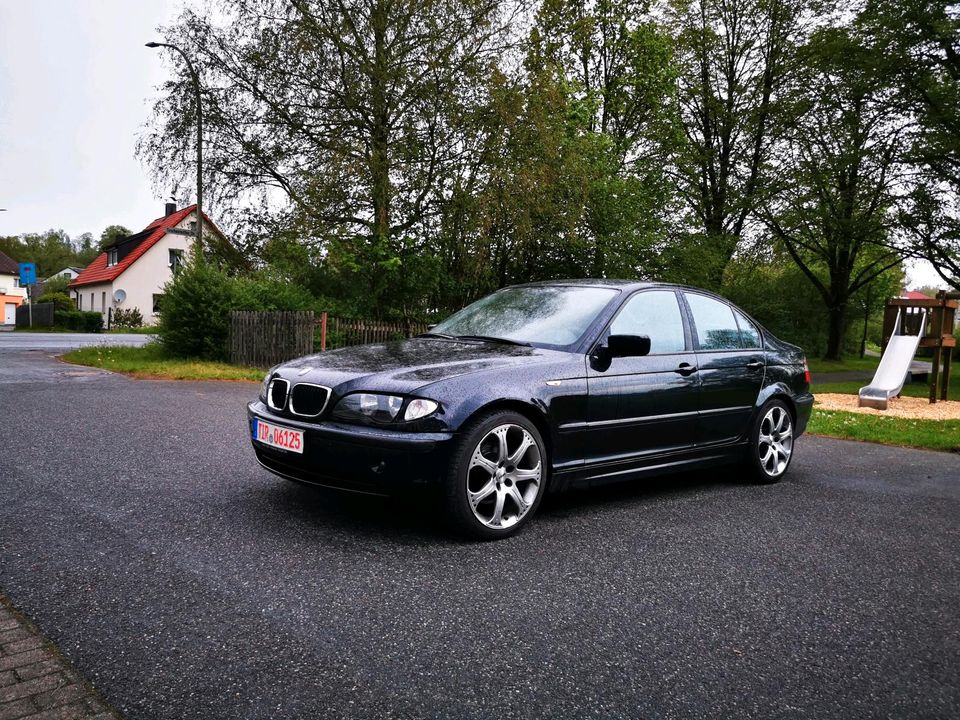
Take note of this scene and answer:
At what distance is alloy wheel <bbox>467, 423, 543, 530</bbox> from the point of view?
432 cm

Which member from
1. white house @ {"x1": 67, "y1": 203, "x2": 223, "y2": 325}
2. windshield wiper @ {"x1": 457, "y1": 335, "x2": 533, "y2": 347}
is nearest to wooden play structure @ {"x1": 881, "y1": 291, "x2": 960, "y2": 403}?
windshield wiper @ {"x1": 457, "y1": 335, "x2": 533, "y2": 347}

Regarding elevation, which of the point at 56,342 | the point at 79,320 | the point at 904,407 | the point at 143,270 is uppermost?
the point at 143,270

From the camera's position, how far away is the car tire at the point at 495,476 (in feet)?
13.7

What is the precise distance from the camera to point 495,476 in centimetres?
437

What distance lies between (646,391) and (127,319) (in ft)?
166

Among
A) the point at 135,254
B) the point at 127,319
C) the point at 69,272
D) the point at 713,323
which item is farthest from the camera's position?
the point at 69,272

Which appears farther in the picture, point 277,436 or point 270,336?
point 270,336

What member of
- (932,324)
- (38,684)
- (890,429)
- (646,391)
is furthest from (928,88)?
(38,684)

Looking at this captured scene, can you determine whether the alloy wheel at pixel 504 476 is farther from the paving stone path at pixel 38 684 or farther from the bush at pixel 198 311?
the bush at pixel 198 311

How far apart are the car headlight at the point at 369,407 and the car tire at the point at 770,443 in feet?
11.1

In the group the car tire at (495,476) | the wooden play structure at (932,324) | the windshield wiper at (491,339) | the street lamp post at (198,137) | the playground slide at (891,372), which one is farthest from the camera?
the street lamp post at (198,137)

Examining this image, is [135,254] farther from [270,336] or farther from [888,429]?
[888,429]

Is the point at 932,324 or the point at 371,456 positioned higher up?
the point at 932,324

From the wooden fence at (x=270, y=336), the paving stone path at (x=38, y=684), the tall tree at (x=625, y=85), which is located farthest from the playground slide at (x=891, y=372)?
the paving stone path at (x=38, y=684)
